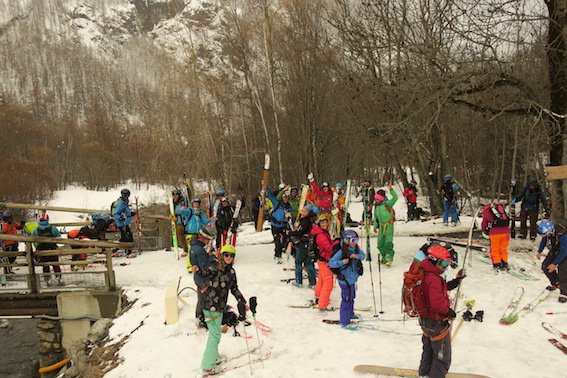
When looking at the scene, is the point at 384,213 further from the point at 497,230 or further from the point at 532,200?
the point at 532,200

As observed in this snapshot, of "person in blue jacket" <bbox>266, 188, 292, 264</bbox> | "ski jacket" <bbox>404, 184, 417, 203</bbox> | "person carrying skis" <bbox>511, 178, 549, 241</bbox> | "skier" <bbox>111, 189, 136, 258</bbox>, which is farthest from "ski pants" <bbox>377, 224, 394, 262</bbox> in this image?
"ski jacket" <bbox>404, 184, 417, 203</bbox>

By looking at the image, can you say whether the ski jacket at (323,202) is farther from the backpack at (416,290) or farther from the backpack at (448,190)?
the backpack at (416,290)

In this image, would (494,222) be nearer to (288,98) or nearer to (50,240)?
(50,240)

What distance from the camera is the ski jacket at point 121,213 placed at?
1090cm

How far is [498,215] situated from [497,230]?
37cm

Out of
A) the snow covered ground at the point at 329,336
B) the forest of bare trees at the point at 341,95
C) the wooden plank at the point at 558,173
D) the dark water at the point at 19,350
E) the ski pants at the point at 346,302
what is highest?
the forest of bare trees at the point at 341,95

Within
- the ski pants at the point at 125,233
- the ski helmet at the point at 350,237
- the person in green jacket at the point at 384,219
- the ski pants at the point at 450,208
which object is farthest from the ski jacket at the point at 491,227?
the ski pants at the point at 125,233

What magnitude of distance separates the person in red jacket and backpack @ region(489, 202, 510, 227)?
16.6ft

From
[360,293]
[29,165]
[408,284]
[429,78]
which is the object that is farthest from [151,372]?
[29,165]

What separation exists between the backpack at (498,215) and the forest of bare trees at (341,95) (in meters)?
2.13

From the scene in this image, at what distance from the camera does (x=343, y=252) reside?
6312 mm

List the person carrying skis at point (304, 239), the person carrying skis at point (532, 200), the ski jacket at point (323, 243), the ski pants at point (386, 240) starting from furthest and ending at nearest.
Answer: the person carrying skis at point (532, 200) → the ski pants at point (386, 240) → the person carrying skis at point (304, 239) → the ski jacket at point (323, 243)

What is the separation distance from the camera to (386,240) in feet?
32.6

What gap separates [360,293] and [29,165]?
30.7 metres
